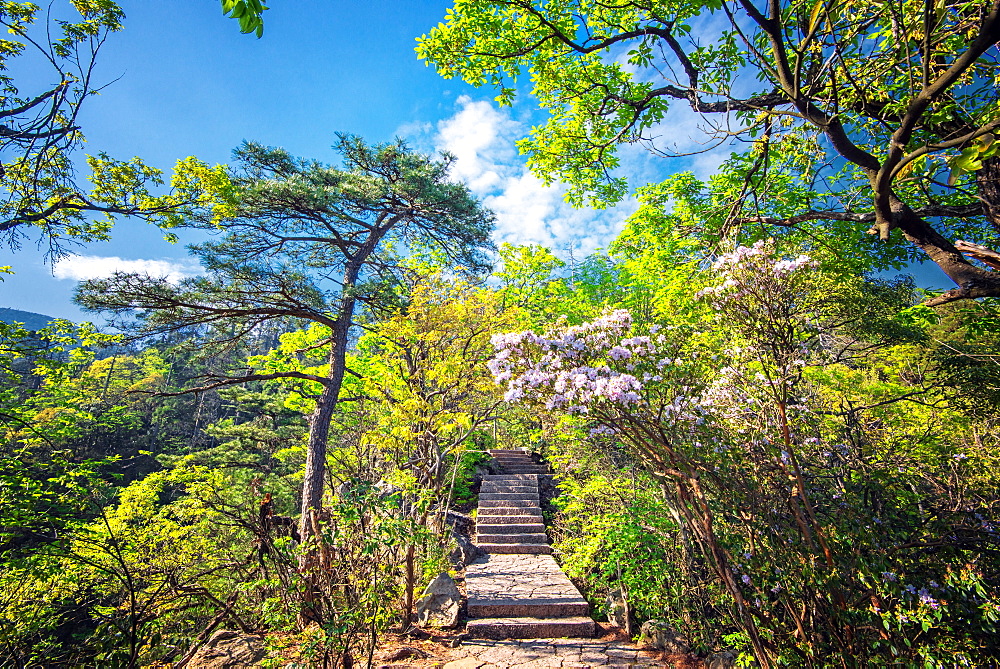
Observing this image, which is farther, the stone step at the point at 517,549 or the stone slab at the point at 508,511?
the stone slab at the point at 508,511

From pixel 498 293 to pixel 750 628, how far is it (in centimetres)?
638

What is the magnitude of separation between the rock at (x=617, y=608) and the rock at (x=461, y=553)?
262 cm

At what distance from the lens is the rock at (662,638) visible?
3.96 metres

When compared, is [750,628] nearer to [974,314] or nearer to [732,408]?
[732,408]

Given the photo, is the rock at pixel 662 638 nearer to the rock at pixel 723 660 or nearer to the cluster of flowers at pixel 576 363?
the rock at pixel 723 660

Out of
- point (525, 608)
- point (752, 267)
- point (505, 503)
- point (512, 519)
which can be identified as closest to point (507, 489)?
point (505, 503)

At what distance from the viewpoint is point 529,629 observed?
15.1ft

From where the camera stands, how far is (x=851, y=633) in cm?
258

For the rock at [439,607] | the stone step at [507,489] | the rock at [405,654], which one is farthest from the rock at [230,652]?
the stone step at [507,489]

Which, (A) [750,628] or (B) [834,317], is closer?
(A) [750,628]

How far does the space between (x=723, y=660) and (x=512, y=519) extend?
5.12m

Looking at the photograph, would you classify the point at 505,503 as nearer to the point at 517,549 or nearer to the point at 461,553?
the point at 517,549

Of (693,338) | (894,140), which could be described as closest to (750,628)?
(693,338)

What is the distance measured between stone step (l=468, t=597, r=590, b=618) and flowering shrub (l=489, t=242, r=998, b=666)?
209cm
